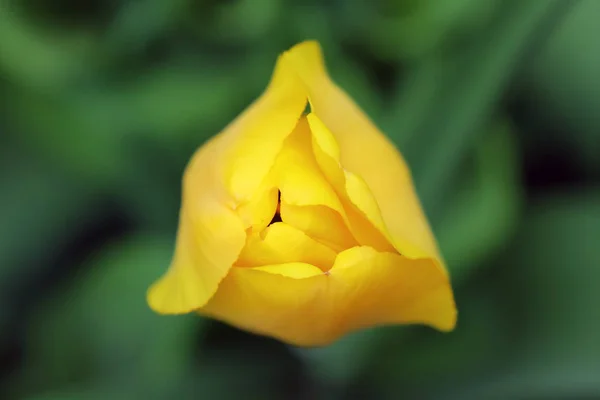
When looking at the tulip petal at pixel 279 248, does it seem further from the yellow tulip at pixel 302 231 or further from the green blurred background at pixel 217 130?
the green blurred background at pixel 217 130

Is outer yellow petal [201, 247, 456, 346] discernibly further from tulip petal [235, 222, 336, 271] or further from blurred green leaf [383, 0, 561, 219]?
blurred green leaf [383, 0, 561, 219]

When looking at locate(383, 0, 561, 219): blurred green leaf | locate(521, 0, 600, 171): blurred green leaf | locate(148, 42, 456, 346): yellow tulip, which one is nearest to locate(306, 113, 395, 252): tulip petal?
locate(148, 42, 456, 346): yellow tulip

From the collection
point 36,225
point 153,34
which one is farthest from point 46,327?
point 153,34

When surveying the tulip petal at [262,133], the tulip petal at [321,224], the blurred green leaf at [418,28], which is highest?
the blurred green leaf at [418,28]

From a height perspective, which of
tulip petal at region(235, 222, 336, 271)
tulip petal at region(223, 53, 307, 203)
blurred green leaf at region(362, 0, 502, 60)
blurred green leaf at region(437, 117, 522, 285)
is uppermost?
blurred green leaf at region(362, 0, 502, 60)

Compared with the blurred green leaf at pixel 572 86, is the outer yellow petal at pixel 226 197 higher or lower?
lower

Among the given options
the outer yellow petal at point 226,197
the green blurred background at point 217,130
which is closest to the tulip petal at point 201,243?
the outer yellow petal at point 226,197

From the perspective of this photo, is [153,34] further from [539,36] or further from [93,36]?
[539,36]

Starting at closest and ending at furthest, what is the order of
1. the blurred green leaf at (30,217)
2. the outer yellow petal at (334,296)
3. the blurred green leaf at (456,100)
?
the outer yellow petal at (334,296) → the blurred green leaf at (456,100) → the blurred green leaf at (30,217)
